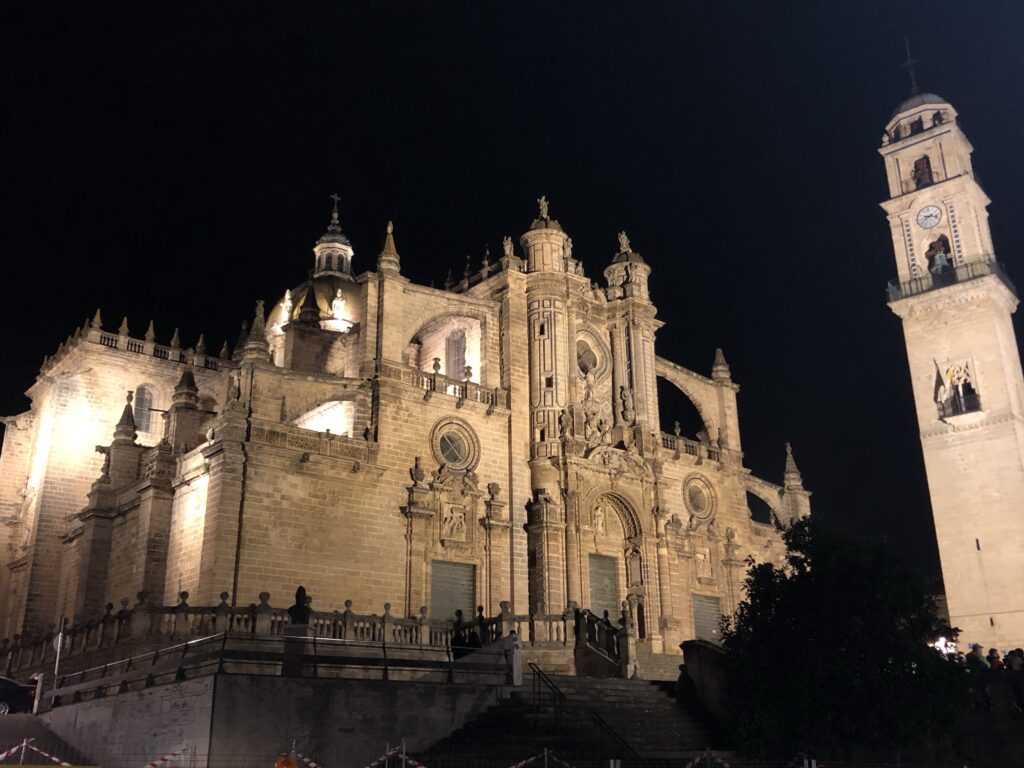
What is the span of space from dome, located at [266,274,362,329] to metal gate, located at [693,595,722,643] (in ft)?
57.8

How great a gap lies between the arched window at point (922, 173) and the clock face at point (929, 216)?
1305 millimetres

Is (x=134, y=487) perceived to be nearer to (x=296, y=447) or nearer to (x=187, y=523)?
(x=187, y=523)

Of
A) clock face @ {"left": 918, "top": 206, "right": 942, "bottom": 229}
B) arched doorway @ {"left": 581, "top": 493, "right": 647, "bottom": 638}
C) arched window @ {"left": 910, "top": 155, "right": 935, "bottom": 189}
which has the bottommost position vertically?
arched doorway @ {"left": 581, "top": 493, "right": 647, "bottom": 638}

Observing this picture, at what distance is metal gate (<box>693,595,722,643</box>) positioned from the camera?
35812mm

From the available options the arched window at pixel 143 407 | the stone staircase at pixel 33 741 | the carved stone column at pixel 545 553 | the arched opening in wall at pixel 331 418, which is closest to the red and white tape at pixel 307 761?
the stone staircase at pixel 33 741

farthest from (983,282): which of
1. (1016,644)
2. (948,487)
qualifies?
(1016,644)

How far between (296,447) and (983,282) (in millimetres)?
28803

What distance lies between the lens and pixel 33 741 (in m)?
19.0

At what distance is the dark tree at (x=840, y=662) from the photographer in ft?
54.1

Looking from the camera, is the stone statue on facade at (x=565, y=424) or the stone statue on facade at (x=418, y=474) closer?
the stone statue on facade at (x=418, y=474)

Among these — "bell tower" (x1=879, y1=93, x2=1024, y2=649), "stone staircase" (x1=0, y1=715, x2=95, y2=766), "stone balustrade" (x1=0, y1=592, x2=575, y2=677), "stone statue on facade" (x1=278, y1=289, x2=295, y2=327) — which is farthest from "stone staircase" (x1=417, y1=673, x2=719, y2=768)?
"stone statue on facade" (x1=278, y1=289, x2=295, y2=327)

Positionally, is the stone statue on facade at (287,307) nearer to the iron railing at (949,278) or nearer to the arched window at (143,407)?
the arched window at (143,407)

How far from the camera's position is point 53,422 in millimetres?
36156

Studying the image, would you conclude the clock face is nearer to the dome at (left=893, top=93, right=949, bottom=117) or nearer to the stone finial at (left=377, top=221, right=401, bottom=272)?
the dome at (left=893, top=93, right=949, bottom=117)
